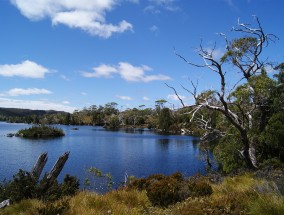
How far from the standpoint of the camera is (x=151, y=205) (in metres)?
8.62

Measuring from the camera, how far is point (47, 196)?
8.72m

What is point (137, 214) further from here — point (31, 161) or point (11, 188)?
point (31, 161)

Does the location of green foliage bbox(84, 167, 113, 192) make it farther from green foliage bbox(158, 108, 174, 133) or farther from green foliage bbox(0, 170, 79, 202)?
green foliage bbox(158, 108, 174, 133)

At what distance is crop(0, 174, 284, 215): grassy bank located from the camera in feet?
20.4

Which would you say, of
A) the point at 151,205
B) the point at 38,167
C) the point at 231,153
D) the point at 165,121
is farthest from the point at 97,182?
the point at 165,121

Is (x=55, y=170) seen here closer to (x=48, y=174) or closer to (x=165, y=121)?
(x=48, y=174)

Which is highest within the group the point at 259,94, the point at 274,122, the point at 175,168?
the point at 259,94

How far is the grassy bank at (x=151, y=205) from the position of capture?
20.4ft

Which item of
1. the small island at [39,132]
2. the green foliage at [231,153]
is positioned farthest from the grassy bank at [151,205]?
the small island at [39,132]

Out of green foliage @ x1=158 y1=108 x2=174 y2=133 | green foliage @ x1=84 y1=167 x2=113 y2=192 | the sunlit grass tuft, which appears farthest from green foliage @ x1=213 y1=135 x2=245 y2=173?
green foliage @ x1=158 y1=108 x2=174 y2=133

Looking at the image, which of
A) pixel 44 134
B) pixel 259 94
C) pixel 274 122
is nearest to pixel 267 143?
pixel 274 122

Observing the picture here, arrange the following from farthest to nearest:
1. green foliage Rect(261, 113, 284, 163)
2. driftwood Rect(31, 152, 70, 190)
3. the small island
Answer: the small island < green foliage Rect(261, 113, 284, 163) < driftwood Rect(31, 152, 70, 190)

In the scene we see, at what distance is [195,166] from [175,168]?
3251 millimetres

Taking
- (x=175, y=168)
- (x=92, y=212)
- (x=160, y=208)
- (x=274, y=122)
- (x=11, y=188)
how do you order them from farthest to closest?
(x=175, y=168) → (x=274, y=122) → (x=11, y=188) → (x=160, y=208) → (x=92, y=212)
